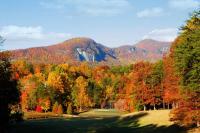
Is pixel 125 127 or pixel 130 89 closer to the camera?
pixel 125 127

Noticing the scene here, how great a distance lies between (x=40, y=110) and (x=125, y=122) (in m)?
47.9

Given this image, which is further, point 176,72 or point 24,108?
point 24,108

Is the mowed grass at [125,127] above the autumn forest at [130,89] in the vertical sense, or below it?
below

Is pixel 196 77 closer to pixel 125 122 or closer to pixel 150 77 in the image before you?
pixel 125 122

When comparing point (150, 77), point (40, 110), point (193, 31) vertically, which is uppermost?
point (193, 31)

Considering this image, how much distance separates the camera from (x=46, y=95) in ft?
406

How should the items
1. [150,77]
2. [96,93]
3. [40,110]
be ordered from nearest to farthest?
[150,77] < [40,110] < [96,93]

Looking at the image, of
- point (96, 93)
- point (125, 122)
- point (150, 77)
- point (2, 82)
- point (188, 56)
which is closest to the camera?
point (2, 82)

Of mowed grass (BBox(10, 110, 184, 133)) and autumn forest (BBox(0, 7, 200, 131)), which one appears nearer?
autumn forest (BBox(0, 7, 200, 131))

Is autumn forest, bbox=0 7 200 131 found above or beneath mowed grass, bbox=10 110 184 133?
above

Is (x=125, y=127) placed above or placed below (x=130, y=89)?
below

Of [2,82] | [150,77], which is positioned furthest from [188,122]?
[150,77]

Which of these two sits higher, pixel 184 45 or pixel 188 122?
pixel 184 45

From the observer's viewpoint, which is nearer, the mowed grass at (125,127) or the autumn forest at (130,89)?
the autumn forest at (130,89)
